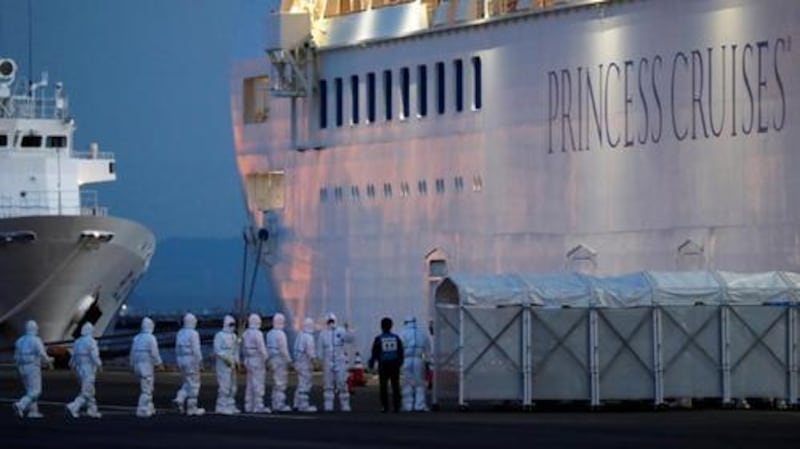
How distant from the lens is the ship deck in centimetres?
3400

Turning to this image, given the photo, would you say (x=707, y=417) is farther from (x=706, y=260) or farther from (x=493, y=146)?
(x=493, y=146)

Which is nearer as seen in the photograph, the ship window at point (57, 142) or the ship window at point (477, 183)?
the ship window at point (477, 183)

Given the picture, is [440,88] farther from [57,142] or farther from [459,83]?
[57,142]

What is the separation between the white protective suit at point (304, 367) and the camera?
45.3m

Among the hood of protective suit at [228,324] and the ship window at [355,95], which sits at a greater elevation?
the ship window at [355,95]

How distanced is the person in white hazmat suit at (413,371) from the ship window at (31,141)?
41042 mm

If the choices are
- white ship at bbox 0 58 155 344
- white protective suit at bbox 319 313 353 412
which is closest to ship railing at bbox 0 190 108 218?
white ship at bbox 0 58 155 344

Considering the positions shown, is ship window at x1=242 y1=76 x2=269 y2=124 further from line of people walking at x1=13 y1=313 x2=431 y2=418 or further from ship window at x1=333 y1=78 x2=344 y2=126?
line of people walking at x1=13 y1=313 x2=431 y2=418

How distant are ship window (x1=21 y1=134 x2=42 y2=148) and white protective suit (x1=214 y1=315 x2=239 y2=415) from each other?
40.2 meters

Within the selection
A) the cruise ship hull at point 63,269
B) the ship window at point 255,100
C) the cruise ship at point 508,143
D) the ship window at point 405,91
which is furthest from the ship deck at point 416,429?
the cruise ship hull at point 63,269

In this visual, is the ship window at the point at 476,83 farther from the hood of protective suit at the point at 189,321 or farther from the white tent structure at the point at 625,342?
the hood of protective suit at the point at 189,321

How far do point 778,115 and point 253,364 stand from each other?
11.5 m

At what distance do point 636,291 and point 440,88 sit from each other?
18.8 metres

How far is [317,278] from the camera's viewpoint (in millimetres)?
66250
